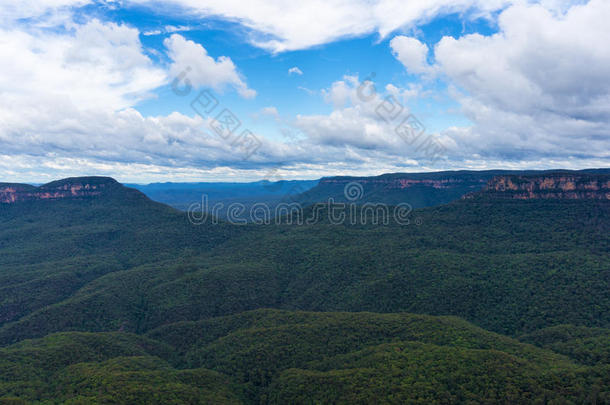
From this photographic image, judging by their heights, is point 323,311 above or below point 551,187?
below

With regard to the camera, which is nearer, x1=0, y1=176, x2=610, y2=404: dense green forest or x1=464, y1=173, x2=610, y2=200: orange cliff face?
x1=0, y1=176, x2=610, y2=404: dense green forest

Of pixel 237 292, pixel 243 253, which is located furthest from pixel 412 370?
pixel 243 253

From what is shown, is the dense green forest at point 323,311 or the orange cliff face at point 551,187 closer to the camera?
the dense green forest at point 323,311

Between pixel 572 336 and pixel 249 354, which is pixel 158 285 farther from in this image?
pixel 572 336

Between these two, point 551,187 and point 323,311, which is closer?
point 323,311
